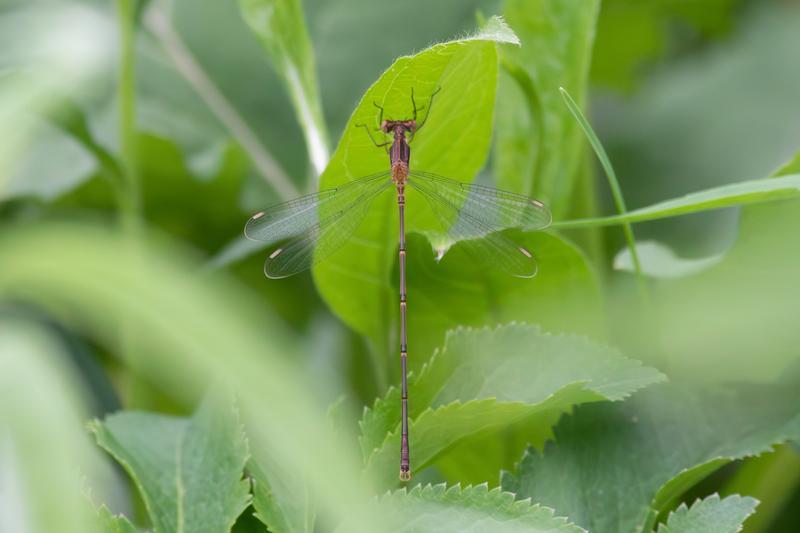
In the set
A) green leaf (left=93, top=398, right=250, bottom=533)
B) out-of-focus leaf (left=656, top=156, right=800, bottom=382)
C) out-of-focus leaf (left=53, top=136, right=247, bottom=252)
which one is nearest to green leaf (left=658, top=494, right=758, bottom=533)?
out-of-focus leaf (left=656, top=156, right=800, bottom=382)

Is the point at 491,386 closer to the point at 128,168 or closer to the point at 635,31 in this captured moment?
the point at 128,168

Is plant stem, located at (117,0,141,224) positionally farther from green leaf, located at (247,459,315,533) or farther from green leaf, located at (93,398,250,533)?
green leaf, located at (247,459,315,533)

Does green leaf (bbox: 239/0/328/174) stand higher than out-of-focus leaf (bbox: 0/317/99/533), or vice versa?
green leaf (bbox: 239/0/328/174)

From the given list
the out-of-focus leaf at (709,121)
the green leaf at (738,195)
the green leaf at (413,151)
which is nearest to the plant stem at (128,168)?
the green leaf at (413,151)

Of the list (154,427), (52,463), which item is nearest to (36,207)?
(154,427)

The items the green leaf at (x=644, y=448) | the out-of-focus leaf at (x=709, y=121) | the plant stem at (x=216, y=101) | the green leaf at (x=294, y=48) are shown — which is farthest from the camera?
the out-of-focus leaf at (x=709, y=121)

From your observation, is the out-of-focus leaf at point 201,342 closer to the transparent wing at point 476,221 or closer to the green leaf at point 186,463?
the green leaf at point 186,463

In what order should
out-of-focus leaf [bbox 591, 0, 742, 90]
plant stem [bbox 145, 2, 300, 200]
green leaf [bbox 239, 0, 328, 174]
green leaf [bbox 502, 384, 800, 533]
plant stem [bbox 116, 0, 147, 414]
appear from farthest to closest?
1. out-of-focus leaf [bbox 591, 0, 742, 90]
2. plant stem [bbox 145, 2, 300, 200]
3. plant stem [bbox 116, 0, 147, 414]
4. green leaf [bbox 239, 0, 328, 174]
5. green leaf [bbox 502, 384, 800, 533]
